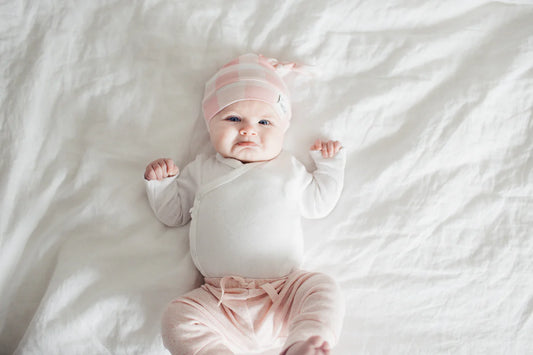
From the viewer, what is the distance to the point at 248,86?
4.00 ft

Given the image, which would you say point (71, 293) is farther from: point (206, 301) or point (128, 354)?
point (206, 301)

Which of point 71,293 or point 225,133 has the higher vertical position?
point 225,133

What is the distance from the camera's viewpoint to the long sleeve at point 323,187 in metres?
1.26

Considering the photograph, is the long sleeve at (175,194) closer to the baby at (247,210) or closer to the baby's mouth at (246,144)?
the baby at (247,210)

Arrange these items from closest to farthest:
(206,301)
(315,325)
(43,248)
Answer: (315,325)
(206,301)
(43,248)

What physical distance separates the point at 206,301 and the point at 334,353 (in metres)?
0.41

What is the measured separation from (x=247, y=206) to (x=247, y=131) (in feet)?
0.68

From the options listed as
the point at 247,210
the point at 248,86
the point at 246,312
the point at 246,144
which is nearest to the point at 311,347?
the point at 246,312

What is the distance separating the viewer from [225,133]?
123cm

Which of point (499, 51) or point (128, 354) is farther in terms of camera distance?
point (499, 51)

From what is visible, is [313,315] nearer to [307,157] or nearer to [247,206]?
[247,206]

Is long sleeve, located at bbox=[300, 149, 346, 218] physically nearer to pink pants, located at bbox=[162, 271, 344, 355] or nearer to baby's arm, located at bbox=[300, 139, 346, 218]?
baby's arm, located at bbox=[300, 139, 346, 218]

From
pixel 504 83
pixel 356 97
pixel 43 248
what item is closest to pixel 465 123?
pixel 504 83

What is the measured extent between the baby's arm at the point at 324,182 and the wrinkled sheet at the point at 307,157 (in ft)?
0.18
